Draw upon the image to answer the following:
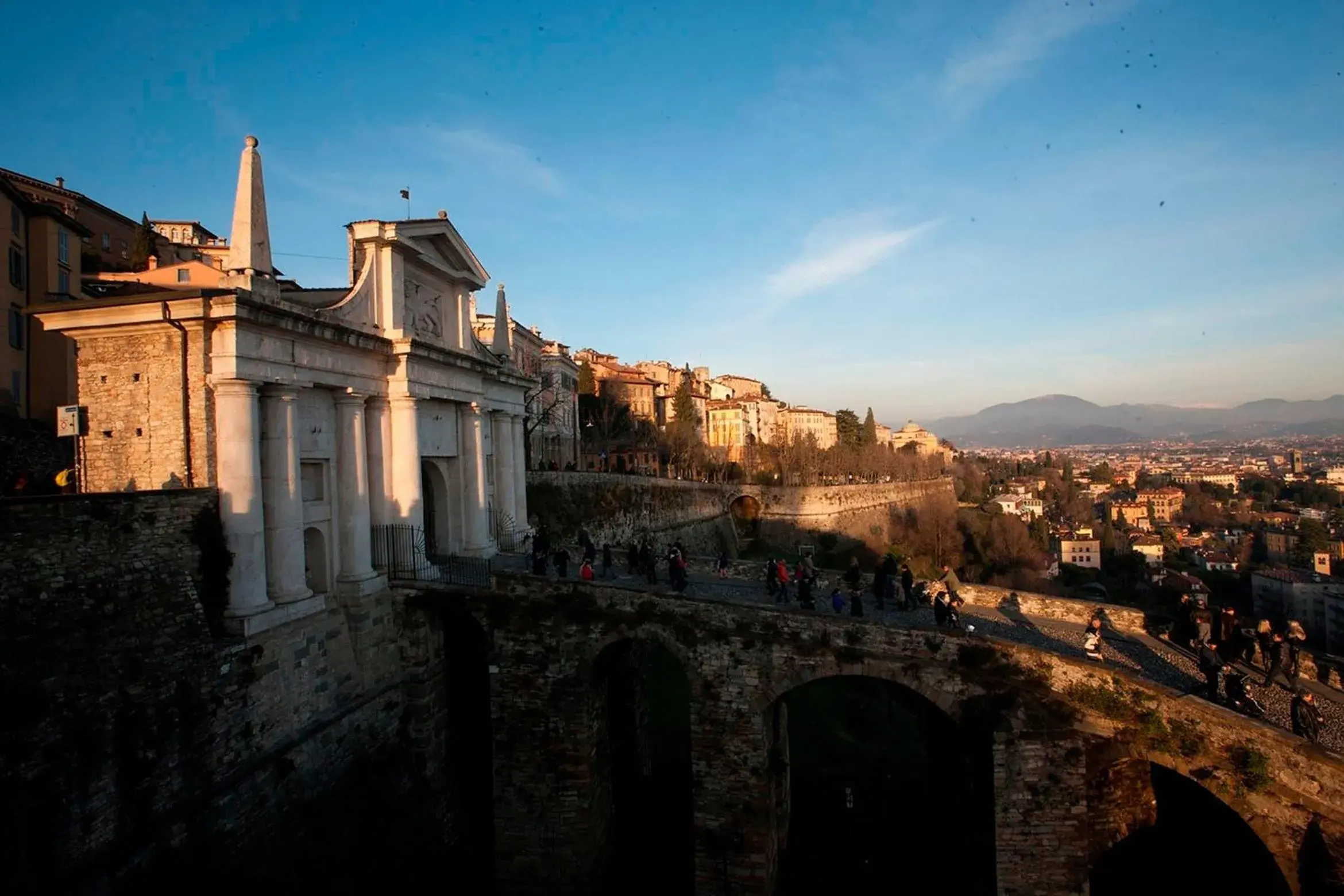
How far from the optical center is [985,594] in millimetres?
17734

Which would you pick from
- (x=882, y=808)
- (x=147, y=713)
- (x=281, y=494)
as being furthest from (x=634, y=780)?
(x=147, y=713)

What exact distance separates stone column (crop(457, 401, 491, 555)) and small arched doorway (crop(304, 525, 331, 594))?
5.16m

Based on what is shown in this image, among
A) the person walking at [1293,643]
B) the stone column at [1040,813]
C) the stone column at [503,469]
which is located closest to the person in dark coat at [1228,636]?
the person walking at [1293,643]

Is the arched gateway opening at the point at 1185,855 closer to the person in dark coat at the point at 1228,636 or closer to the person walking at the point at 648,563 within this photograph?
the person in dark coat at the point at 1228,636

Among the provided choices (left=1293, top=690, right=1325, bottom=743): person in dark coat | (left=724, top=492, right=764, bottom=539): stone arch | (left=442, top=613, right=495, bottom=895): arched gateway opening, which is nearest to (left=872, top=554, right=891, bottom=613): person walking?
(left=1293, top=690, right=1325, bottom=743): person in dark coat

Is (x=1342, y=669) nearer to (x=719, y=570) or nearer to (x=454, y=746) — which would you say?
(x=719, y=570)

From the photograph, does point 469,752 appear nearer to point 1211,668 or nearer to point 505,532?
point 505,532

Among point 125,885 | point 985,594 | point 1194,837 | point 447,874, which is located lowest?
point 447,874

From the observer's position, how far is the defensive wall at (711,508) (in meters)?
33.2

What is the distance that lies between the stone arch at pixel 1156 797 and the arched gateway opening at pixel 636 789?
7.78 meters

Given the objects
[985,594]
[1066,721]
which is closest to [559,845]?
[1066,721]

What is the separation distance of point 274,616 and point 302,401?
417 cm

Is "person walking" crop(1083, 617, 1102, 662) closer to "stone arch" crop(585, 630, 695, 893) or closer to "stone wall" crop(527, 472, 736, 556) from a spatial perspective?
"stone arch" crop(585, 630, 695, 893)

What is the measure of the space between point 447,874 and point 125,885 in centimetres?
730
